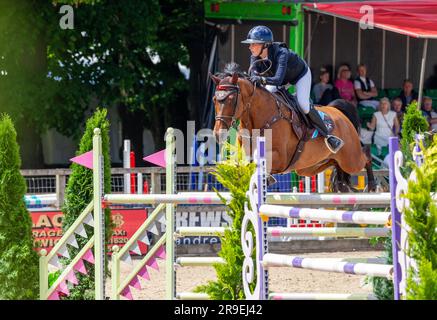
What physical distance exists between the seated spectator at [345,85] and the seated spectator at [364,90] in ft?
0.41

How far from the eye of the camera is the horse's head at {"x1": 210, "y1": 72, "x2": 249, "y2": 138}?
797cm

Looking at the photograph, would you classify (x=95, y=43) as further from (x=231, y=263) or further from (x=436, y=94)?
(x=231, y=263)

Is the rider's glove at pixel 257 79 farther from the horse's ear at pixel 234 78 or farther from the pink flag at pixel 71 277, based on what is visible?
the pink flag at pixel 71 277

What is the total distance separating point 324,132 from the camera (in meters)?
9.05

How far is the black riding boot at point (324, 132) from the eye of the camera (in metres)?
8.99

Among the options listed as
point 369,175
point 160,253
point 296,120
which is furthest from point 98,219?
point 369,175

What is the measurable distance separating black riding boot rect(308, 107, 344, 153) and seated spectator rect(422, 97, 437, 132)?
20.3 feet

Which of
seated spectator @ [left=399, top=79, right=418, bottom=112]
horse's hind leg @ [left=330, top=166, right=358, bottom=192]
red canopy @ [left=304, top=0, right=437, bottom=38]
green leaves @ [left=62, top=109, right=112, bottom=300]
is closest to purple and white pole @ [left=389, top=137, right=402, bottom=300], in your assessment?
green leaves @ [left=62, top=109, right=112, bottom=300]

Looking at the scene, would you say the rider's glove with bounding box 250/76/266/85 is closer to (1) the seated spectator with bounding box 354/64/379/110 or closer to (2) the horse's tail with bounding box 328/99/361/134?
(2) the horse's tail with bounding box 328/99/361/134

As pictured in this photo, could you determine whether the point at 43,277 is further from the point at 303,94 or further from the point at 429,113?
the point at 429,113

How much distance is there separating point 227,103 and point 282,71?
69cm

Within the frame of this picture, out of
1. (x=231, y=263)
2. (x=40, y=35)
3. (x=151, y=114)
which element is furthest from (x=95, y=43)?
(x=231, y=263)

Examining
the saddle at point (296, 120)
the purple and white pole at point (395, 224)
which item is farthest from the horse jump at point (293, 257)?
the saddle at point (296, 120)
